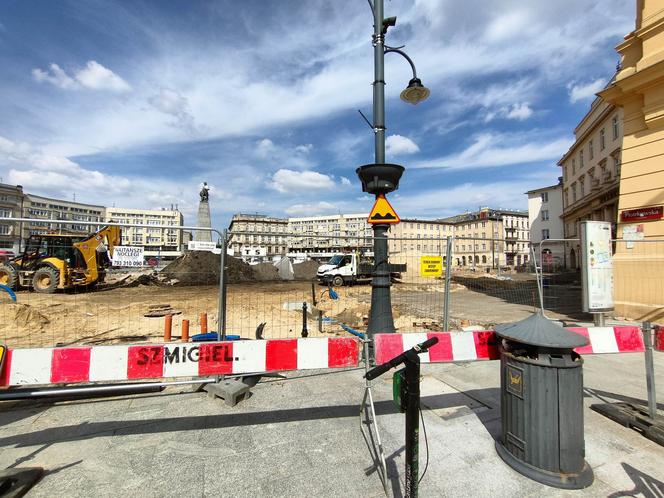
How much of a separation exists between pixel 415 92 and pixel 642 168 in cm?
725

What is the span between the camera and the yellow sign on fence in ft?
19.2

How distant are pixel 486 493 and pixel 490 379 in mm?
2561

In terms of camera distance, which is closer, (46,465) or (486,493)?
(486,493)

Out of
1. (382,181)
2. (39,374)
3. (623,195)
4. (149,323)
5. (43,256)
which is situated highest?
(623,195)

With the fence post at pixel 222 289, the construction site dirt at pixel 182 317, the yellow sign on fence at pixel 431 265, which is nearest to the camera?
the fence post at pixel 222 289

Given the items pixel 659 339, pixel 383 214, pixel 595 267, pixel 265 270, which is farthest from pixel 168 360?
pixel 265 270

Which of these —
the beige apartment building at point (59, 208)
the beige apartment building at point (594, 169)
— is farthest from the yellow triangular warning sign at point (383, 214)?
the beige apartment building at point (59, 208)

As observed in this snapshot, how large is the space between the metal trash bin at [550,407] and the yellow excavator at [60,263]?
16.9 metres

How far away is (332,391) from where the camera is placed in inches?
165

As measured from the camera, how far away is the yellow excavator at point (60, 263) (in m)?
15.1

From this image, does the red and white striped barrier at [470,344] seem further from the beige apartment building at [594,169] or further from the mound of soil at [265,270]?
the mound of soil at [265,270]

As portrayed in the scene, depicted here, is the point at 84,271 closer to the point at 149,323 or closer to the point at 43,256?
the point at 43,256

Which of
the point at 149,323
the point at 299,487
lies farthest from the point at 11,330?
the point at 299,487

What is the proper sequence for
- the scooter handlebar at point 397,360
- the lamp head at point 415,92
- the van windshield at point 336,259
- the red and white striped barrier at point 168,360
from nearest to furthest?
the scooter handlebar at point 397,360
the red and white striped barrier at point 168,360
the lamp head at point 415,92
the van windshield at point 336,259
